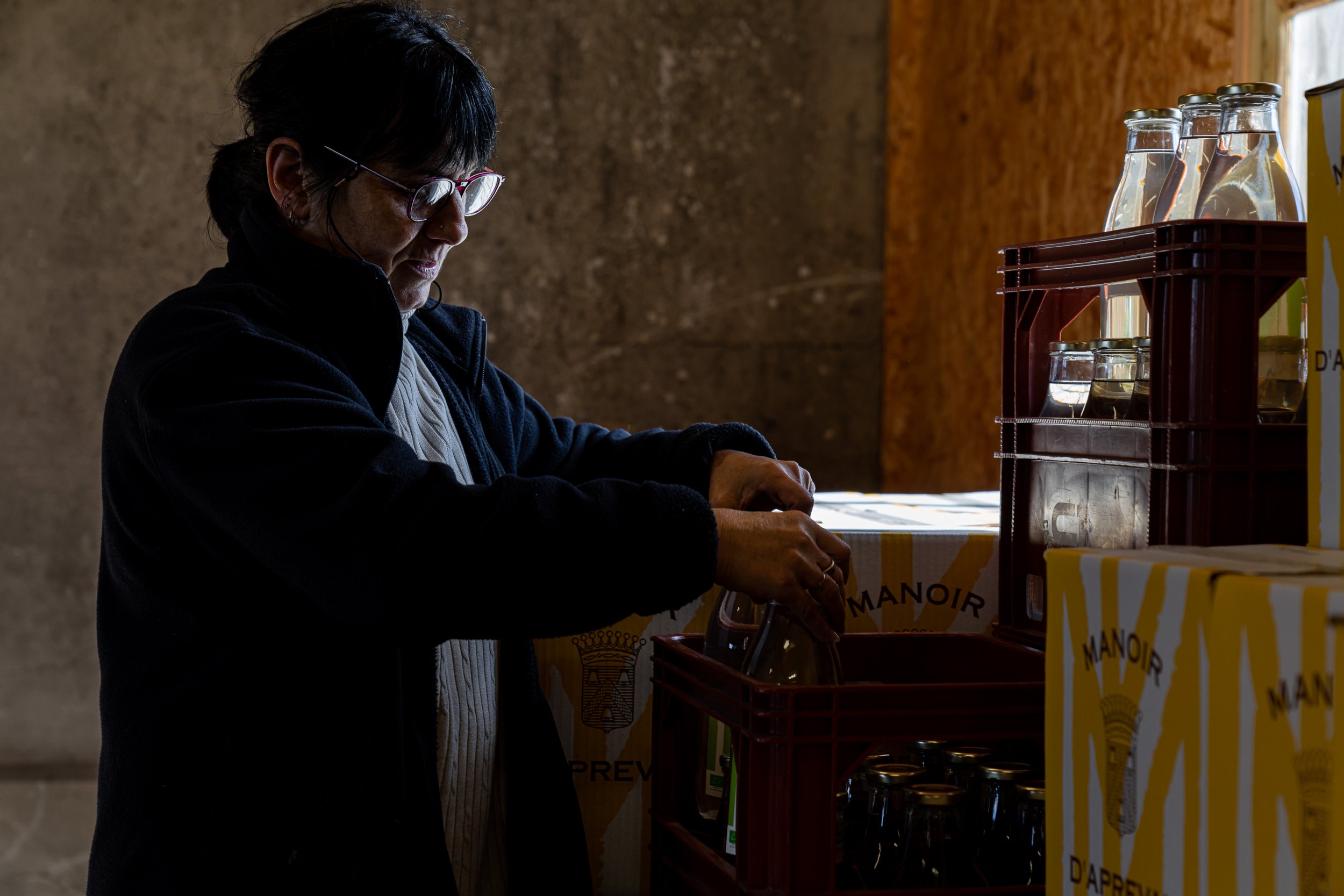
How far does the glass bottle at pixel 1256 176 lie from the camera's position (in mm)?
1203

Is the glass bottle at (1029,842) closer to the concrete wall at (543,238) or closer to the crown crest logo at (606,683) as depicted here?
the crown crest logo at (606,683)

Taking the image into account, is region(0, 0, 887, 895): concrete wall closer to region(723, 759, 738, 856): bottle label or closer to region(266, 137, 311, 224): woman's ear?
region(266, 137, 311, 224): woman's ear

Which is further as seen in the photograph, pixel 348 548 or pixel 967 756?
pixel 967 756

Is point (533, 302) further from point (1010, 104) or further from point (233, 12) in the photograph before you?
point (1010, 104)

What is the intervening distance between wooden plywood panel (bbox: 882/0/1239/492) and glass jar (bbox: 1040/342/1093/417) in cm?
158

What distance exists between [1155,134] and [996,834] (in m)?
0.80

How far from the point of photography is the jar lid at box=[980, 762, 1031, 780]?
3.75 ft

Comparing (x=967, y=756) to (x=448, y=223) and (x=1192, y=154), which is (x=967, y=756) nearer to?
(x=1192, y=154)

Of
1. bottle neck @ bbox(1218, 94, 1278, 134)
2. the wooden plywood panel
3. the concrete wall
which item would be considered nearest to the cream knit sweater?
bottle neck @ bbox(1218, 94, 1278, 134)

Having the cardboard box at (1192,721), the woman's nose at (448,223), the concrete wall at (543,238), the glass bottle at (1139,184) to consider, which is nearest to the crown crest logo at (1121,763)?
the cardboard box at (1192,721)

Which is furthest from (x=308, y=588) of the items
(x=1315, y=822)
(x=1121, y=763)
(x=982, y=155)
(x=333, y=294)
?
(x=982, y=155)

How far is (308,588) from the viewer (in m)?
1.03

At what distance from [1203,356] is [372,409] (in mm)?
838

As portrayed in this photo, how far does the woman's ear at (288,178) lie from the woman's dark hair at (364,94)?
0.04ft
